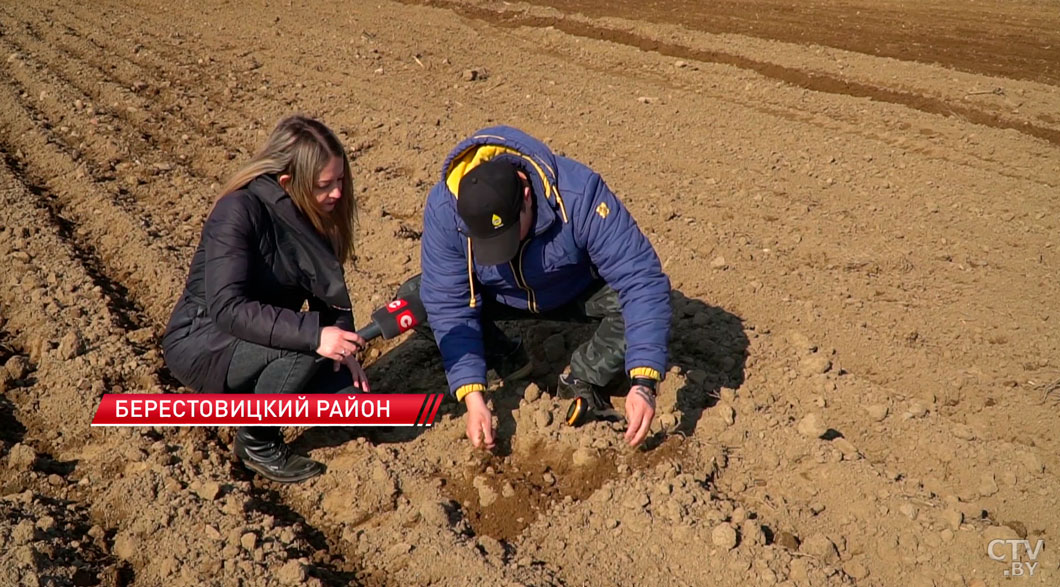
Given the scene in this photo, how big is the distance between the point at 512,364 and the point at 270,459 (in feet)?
3.82

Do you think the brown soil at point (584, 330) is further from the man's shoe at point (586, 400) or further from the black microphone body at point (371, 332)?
the black microphone body at point (371, 332)

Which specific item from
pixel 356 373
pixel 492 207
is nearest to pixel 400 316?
pixel 356 373

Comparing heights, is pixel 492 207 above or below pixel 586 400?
above

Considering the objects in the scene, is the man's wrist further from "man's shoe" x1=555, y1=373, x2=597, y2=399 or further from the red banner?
"man's shoe" x1=555, y1=373, x2=597, y2=399

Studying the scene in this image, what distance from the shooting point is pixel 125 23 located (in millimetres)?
9688

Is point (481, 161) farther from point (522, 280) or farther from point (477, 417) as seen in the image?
point (477, 417)

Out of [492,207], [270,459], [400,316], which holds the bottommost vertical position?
[270,459]

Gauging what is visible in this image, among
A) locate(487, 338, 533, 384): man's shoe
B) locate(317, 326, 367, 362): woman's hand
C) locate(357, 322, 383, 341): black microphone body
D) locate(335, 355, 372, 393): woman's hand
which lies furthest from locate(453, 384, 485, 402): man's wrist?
locate(357, 322, 383, 341): black microphone body

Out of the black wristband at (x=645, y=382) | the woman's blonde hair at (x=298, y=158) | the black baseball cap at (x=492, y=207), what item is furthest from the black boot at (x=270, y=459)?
the black wristband at (x=645, y=382)

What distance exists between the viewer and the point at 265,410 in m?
3.19

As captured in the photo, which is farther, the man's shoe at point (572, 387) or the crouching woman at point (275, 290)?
the man's shoe at point (572, 387)

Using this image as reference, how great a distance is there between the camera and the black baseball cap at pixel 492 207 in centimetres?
271

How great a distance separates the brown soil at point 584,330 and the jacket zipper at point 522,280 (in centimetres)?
41

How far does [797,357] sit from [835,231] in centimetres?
150
